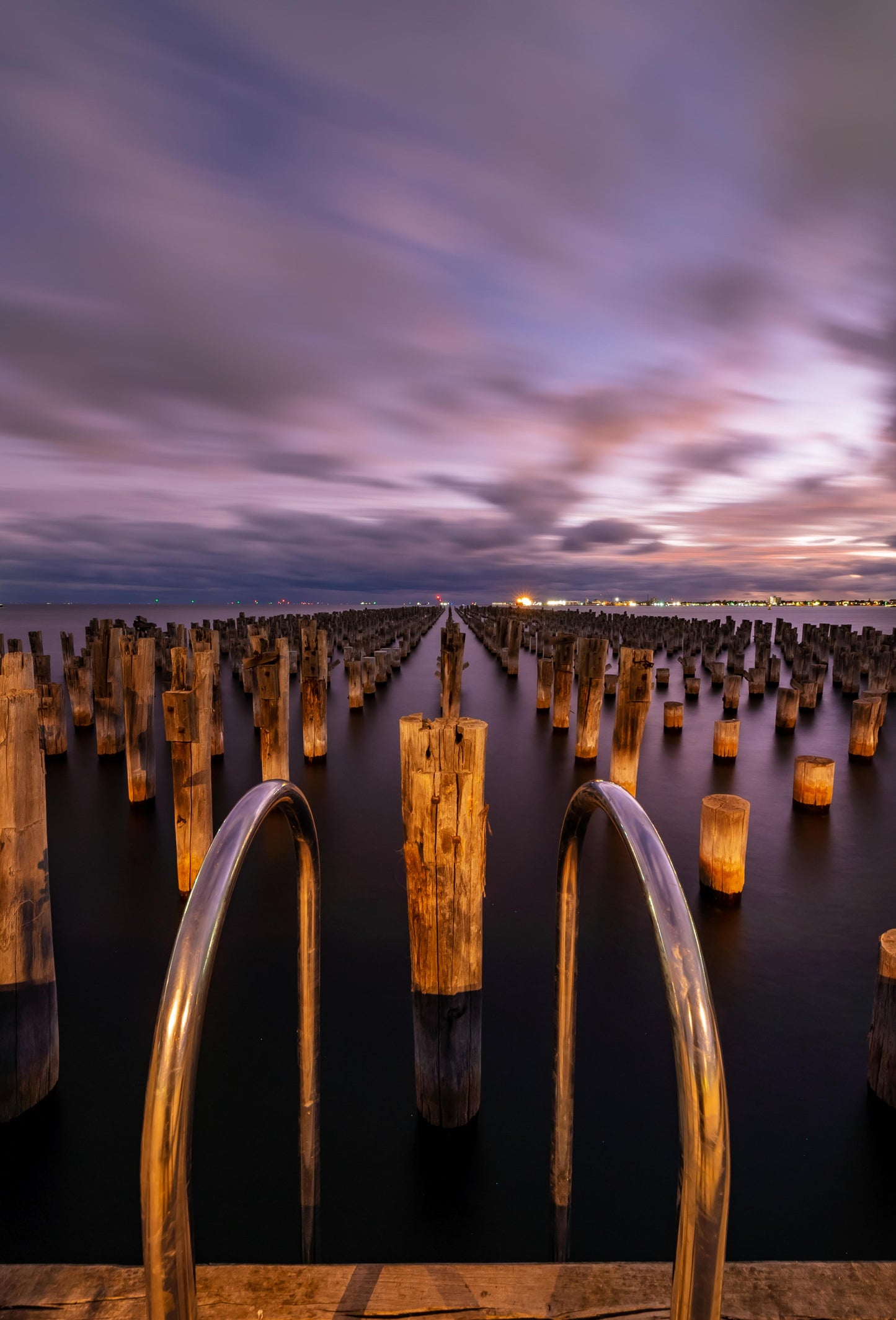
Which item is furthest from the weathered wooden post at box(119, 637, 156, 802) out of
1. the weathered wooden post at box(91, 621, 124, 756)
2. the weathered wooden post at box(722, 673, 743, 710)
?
the weathered wooden post at box(722, 673, 743, 710)

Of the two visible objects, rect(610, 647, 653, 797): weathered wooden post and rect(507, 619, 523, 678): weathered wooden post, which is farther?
rect(507, 619, 523, 678): weathered wooden post

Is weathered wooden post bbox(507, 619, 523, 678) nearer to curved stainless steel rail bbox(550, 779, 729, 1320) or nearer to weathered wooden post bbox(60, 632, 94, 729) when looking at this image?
weathered wooden post bbox(60, 632, 94, 729)

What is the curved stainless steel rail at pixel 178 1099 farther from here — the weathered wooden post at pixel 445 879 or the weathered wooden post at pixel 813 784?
the weathered wooden post at pixel 813 784

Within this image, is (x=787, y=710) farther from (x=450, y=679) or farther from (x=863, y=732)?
(x=450, y=679)

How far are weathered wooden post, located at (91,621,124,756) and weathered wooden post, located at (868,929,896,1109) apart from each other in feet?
32.8

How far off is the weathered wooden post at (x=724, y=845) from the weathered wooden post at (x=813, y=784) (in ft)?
11.8

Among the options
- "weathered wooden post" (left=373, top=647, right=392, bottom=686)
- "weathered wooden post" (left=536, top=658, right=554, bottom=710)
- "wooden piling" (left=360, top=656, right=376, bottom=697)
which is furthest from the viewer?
"weathered wooden post" (left=373, top=647, right=392, bottom=686)

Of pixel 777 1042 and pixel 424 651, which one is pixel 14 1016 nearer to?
pixel 777 1042

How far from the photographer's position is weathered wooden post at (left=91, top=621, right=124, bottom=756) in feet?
33.8

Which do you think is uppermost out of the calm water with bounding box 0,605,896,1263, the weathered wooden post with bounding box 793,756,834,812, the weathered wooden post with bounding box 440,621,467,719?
the weathered wooden post with bounding box 440,621,467,719

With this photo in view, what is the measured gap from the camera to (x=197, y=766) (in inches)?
228

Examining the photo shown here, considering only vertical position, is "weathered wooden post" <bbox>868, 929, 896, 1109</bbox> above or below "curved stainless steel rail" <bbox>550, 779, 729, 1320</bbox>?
below

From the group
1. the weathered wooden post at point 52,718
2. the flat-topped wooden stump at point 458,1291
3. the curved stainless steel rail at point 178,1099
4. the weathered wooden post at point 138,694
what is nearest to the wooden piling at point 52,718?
the weathered wooden post at point 52,718

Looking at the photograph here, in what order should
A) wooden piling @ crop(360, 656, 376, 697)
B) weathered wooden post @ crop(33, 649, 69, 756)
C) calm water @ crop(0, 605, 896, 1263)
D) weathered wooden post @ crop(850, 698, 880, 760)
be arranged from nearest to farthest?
calm water @ crop(0, 605, 896, 1263) → weathered wooden post @ crop(33, 649, 69, 756) → weathered wooden post @ crop(850, 698, 880, 760) → wooden piling @ crop(360, 656, 376, 697)
